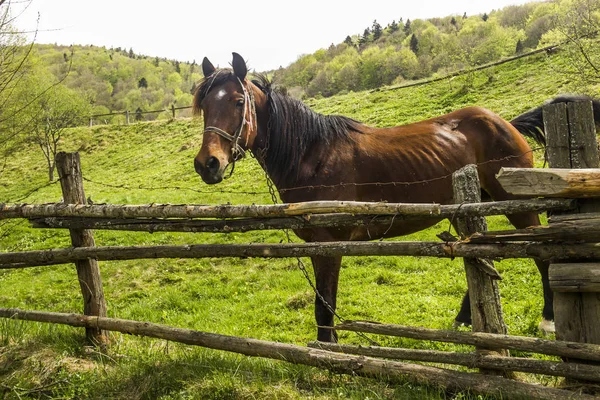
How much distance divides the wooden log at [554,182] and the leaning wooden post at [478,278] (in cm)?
35

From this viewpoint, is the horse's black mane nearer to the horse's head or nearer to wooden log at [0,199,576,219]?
the horse's head

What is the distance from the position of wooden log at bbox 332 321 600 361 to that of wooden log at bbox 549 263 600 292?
386 mm

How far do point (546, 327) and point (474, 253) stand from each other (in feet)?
8.47

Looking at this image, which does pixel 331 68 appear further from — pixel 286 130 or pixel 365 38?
pixel 286 130

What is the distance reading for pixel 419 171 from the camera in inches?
209

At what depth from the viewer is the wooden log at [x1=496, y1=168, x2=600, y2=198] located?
280 cm

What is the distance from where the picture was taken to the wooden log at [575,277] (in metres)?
2.85

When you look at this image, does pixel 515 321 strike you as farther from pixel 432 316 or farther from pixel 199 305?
pixel 199 305

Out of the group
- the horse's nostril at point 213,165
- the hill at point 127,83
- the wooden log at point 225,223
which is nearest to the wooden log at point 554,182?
the wooden log at point 225,223

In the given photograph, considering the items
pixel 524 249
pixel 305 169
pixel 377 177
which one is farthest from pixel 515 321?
pixel 305 169

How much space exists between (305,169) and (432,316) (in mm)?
2971

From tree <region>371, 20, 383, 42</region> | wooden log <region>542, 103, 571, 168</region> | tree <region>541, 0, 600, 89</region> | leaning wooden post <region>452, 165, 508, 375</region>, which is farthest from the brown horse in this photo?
tree <region>371, 20, 383, 42</region>

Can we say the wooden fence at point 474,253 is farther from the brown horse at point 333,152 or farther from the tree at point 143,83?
the tree at point 143,83

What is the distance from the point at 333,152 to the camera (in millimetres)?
5117
